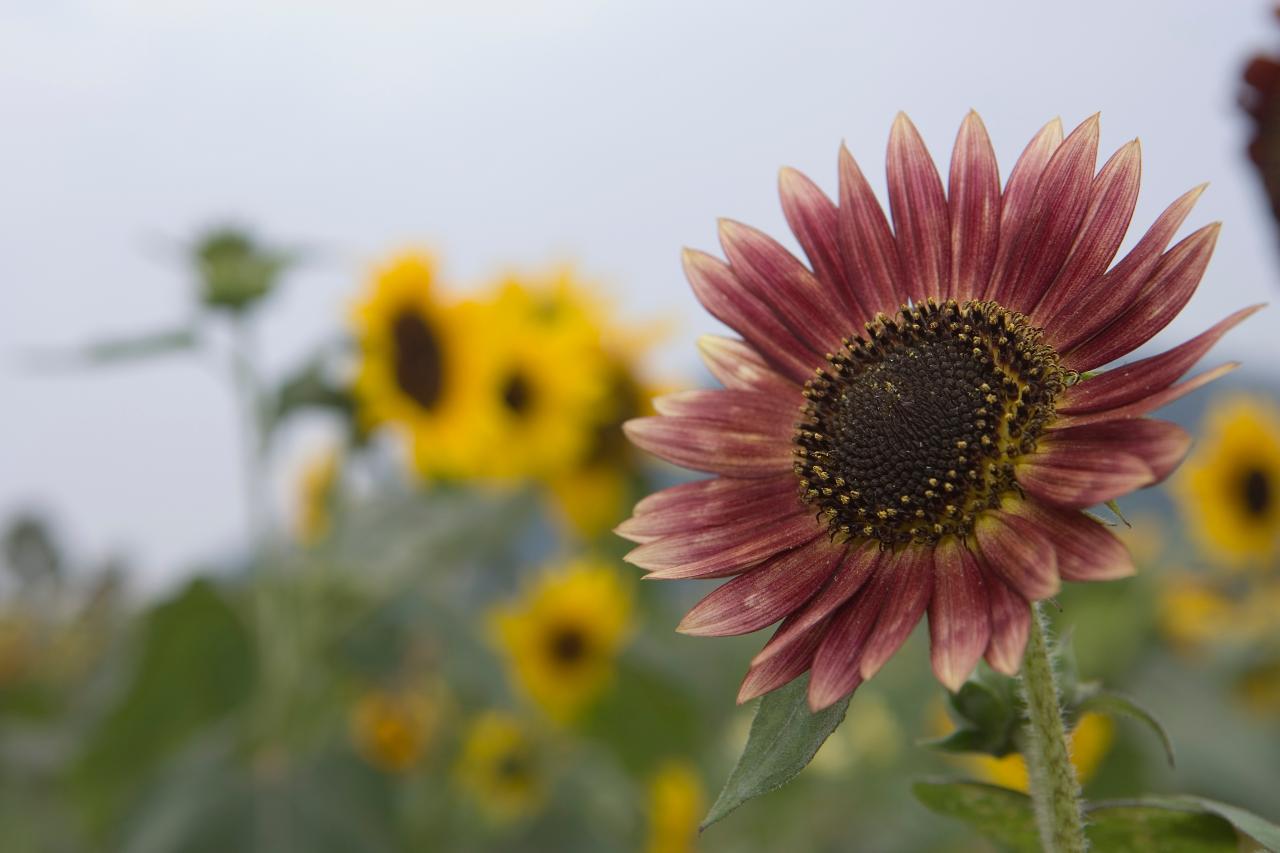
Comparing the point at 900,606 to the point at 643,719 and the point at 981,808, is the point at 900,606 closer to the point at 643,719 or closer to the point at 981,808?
the point at 981,808

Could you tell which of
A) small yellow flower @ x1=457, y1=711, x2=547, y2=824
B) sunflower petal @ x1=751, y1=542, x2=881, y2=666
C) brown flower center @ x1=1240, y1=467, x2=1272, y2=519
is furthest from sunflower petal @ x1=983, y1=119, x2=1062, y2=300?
brown flower center @ x1=1240, y1=467, x2=1272, y2=519

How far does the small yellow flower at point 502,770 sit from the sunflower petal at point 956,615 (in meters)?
1.95

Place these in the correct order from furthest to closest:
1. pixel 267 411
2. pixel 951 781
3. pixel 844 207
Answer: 1. pixel 267 411
2. pixel 844 207
3. pixel 951 781

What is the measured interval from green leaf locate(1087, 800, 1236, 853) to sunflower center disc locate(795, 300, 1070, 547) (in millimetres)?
185

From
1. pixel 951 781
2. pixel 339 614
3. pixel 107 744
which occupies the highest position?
pixel 951 781

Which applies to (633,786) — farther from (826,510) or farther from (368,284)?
(826,510)

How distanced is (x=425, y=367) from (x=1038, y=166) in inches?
71.9

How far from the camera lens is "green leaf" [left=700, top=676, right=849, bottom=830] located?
22.3 inches

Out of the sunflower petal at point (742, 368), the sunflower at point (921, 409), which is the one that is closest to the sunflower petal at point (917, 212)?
the sunflower at point (921, 409)

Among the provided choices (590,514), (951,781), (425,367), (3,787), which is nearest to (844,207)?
(951,781)

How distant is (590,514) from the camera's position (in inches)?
117

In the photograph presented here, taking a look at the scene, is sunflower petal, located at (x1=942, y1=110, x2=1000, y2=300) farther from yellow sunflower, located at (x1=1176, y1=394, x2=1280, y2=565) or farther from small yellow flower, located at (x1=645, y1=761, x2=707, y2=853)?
yellow sunflower, located at (x1=1176, y1=394, x2=1280, y2=565)

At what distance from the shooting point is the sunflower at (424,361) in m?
2.39

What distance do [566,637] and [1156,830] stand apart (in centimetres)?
214
